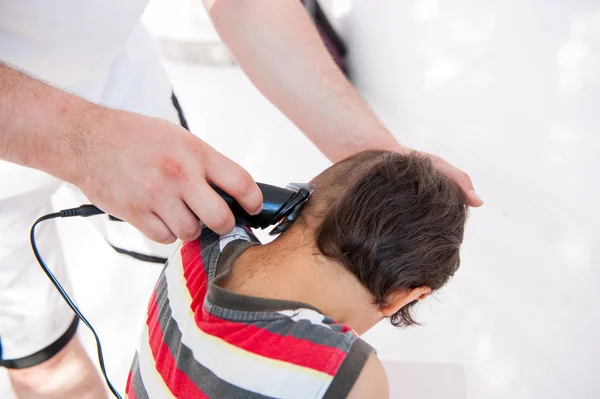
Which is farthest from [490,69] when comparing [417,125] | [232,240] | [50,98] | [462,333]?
[50,98]

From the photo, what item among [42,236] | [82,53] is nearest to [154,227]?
[82,53]

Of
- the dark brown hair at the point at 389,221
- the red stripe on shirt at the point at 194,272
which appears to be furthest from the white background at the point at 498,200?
the red stripe on shirt at the point at 194,272

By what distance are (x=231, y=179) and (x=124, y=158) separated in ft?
0.42

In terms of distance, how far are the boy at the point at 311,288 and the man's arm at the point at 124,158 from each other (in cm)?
9

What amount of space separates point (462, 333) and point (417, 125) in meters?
0.77

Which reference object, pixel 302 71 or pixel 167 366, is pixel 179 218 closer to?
pixel 167 366

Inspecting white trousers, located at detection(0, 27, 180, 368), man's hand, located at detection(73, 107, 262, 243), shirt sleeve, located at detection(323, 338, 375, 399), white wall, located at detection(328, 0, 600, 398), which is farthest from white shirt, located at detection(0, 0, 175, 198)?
white wall, located at detection(328, 0, 600, 398)

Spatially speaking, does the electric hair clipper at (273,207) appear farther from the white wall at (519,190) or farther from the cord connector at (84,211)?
the white wall at (519,190)

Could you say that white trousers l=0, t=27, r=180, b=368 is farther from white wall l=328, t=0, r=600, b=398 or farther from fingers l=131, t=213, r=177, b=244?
white wall l=328, t=0, r=600, b=398

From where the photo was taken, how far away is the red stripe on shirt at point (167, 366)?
2.24ft

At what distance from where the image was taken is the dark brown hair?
749mm

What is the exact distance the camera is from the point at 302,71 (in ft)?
3.39

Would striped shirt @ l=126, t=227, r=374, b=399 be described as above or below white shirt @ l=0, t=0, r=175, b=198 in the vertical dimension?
below

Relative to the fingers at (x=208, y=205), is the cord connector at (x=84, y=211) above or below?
below
